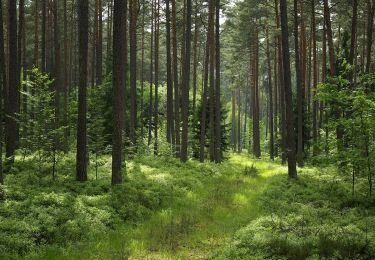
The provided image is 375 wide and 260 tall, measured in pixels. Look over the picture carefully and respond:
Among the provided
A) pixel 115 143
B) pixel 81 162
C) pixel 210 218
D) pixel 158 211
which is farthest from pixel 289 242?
pixel 81 162

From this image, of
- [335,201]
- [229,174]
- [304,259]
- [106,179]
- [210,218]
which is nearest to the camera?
[304,259]

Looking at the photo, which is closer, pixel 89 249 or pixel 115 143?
pixel 89 249

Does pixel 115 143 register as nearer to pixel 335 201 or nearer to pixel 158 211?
pixel 158 211

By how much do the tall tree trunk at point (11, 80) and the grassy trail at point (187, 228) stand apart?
19.0 ft

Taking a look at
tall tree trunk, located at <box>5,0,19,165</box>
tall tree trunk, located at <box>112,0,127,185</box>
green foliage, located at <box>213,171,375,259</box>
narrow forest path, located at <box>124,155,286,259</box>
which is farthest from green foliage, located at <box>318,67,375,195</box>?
tall tree trunk, located at <box>5,0,19,165</box>

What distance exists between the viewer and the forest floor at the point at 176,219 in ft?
27.5

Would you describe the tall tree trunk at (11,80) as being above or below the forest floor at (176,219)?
above

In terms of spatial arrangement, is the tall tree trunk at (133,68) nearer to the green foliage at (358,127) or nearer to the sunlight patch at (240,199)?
the sunlight patch at (240,199)

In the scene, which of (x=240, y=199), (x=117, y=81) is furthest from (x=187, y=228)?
(x=117, y=81)

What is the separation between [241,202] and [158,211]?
3.20m

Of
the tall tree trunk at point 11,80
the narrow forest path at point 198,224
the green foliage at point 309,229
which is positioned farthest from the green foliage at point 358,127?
the tall tree trunk at point 11,80

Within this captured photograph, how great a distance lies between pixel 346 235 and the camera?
8.61 m

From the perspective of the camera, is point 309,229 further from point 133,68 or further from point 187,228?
point 133,68

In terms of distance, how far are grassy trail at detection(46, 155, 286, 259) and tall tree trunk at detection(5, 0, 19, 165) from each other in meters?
5.80
